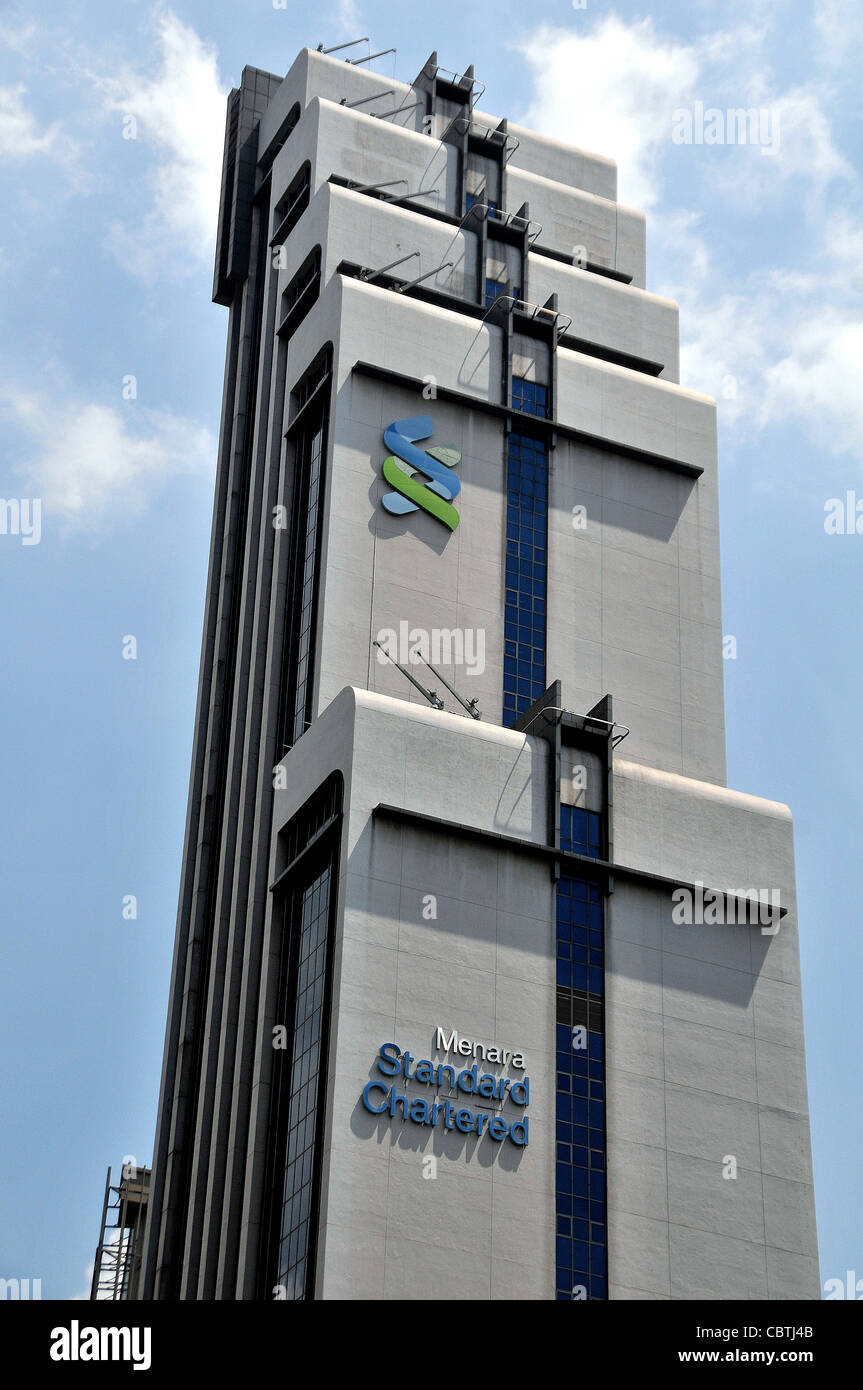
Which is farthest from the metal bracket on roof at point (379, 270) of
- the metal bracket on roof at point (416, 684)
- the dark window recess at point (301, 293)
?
the metal bracket on roof at point (416, 684)

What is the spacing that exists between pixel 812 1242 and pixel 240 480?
58.6 metres

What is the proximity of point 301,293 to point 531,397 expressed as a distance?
16.7 m

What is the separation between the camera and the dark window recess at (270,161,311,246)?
11788 cm

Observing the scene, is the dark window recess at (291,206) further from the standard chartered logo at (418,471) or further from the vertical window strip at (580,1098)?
the vertical window strip at (580,1098)

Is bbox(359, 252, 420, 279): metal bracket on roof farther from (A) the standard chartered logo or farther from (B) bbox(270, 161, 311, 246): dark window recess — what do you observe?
(A) the standard chartered logo

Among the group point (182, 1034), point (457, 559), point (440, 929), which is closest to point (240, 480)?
point (457, 559)

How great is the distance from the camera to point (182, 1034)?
333ft

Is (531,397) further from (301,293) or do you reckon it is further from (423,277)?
(301,293)

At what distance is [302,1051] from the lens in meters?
83.2

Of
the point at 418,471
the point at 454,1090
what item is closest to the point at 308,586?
the point at 418,471

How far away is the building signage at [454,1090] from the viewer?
77.1 m

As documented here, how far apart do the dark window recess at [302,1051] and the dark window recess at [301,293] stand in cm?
3539

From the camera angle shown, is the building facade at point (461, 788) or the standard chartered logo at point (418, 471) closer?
the building facade at point (461, 788)
